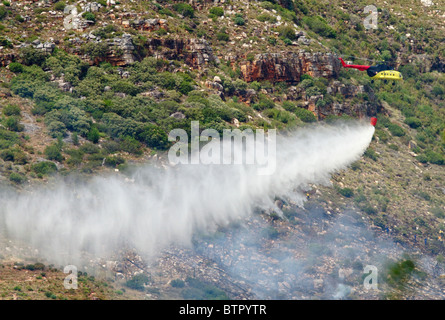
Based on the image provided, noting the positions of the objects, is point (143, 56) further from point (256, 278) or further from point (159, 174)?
point (256, 278)

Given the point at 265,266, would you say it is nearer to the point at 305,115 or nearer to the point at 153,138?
the point at 153,138

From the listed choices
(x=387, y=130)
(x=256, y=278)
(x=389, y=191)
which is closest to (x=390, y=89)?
(x=387, y=130)

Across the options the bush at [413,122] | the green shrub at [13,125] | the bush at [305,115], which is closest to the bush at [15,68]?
the green shrub at [13,125]

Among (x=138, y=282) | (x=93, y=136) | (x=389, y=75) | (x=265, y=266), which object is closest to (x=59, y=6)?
(x=93, y=136)

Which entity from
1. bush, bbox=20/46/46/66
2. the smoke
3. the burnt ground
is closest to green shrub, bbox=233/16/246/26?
the smoke

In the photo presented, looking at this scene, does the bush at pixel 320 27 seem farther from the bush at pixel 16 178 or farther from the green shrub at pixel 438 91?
the bush at pixel 16 178

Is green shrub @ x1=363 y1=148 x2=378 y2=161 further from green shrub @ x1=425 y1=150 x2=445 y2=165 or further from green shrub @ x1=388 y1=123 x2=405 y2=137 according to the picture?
green shrub @ x1=388 y1=123 x2=405 y2=137

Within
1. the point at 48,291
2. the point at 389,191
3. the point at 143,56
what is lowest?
the point at 389,191
